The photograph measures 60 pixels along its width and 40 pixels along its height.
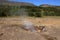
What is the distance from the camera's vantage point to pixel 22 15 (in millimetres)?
1438

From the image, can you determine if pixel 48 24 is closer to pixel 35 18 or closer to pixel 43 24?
pixel 43 24

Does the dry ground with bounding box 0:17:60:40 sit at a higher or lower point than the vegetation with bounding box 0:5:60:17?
lower

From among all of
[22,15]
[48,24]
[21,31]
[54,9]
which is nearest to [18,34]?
[21,31]

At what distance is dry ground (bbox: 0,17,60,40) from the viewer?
135cm

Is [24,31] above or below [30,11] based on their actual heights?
below

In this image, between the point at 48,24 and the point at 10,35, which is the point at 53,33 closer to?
the point at 48,24

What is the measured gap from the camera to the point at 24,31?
1.39m

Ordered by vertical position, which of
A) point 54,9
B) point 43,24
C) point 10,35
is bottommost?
point 10,35

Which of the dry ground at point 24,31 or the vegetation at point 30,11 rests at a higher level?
the vegetation at point 30,11

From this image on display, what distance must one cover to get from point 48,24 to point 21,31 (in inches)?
11.9

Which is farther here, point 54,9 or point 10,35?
point 54,9

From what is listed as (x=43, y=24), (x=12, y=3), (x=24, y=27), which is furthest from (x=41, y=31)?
(x=12, y=3)

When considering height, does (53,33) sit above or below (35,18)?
below

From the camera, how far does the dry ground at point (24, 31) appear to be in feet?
4.42
